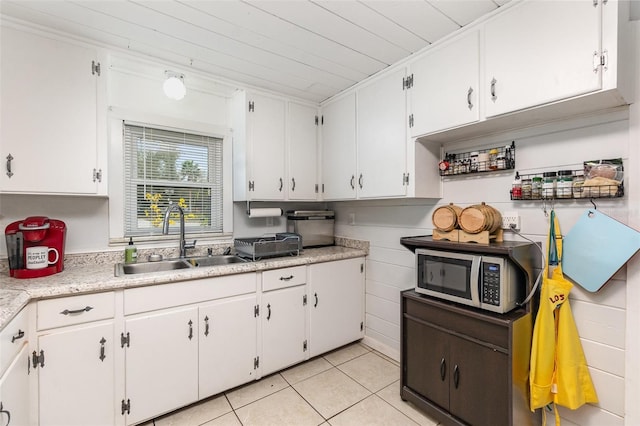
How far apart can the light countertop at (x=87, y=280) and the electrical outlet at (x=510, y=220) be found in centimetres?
150

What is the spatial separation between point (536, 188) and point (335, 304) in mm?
1829

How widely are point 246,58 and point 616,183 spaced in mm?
2398

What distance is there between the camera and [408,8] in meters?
1.65

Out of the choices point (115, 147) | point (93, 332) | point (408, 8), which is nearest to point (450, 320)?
point (408, 8)

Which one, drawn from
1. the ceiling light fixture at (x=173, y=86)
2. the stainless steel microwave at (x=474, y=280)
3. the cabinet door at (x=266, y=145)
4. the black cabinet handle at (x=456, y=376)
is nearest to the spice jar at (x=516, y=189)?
the stainless steel microwave at (x=474, y=280)

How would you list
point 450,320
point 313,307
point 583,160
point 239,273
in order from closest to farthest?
1. point 583,160
2. point 450,320
3. point 239,273
4. point 313,307

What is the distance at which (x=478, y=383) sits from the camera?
5.40 ft

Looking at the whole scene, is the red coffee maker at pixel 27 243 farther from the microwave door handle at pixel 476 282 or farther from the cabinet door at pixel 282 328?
the microwave door handle at pixel 476 282

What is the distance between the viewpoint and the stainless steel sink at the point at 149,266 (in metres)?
2.13

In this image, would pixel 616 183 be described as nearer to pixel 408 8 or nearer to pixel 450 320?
pixel 450 320

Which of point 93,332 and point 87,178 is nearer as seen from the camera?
point 93,332

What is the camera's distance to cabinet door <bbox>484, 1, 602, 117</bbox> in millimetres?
1336

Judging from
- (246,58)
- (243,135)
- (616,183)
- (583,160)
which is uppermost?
(246,58)

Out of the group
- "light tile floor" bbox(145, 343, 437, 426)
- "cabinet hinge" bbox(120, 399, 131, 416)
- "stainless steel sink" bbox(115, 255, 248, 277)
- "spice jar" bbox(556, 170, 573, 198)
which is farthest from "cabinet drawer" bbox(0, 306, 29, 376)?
"spice jar" bbox(556, 170, 573, 198)
